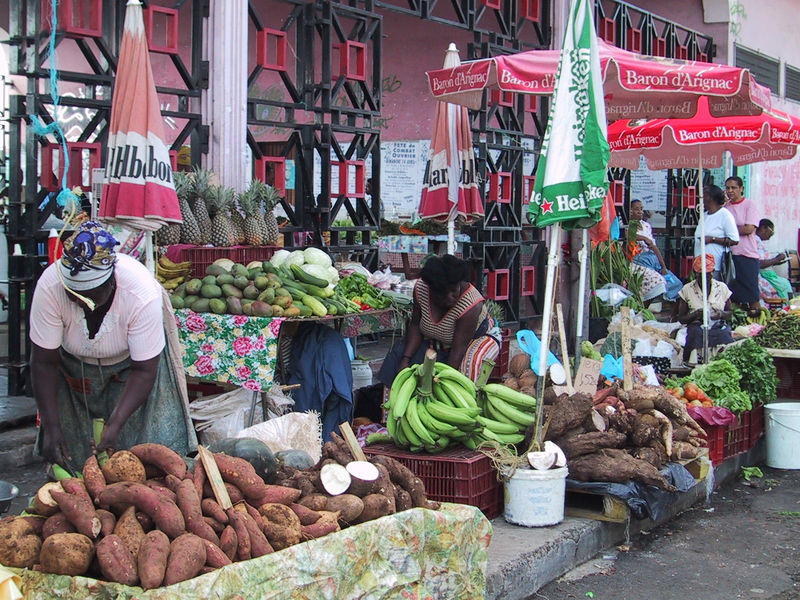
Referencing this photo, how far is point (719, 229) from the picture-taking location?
1105 centimetres

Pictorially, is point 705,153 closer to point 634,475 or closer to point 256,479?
point 634,475

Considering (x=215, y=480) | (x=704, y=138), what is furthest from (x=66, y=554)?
(x=704, y=138)

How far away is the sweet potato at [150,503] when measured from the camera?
3191 millimetres

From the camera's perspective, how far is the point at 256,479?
3.67 meters

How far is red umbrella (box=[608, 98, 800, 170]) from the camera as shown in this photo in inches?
360

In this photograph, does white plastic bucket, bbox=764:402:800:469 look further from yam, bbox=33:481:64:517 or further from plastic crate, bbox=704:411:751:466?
yam, bbox=33:481:64:517

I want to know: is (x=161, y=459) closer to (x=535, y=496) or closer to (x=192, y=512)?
(x=192, y=512)

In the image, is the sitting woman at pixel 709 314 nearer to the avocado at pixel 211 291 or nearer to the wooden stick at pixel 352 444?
the avocado at pixel 211 291

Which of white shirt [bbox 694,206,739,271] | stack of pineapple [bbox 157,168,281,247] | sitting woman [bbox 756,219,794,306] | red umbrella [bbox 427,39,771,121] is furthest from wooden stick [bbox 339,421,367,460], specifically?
sitting woman [bbox 756,219,794,306]

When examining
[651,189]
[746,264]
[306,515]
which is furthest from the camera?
[651,189]

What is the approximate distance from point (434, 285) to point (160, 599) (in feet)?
12.5

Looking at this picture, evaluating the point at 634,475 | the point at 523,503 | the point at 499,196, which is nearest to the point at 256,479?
the point at 523,503

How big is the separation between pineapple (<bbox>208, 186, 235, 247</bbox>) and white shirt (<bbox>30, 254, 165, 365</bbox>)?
109 inches

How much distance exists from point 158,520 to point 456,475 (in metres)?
2.27
